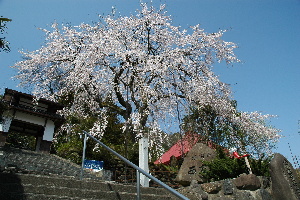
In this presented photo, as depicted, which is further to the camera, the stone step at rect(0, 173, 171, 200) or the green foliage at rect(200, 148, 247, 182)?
the green foliage at rect(200, 148, 247, 182)

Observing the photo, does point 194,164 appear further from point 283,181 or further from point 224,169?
point 283,181

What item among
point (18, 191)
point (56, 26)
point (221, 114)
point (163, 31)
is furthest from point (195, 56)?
point (18, 191)

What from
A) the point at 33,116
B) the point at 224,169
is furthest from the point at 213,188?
the point at 33,116

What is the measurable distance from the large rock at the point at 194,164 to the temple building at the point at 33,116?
1026 centimetres

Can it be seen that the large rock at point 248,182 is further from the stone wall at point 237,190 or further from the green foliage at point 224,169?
the green foliage at point 224,169

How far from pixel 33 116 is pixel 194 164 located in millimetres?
11438

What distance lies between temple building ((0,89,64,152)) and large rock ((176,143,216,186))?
10257 millimetres

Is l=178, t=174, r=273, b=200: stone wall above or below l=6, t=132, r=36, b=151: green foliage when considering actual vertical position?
below

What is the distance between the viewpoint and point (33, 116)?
564 inches

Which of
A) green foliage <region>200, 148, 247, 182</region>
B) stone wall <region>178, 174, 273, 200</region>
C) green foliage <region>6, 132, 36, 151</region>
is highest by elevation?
green foliage <region>6, 132, 36, 151</region>

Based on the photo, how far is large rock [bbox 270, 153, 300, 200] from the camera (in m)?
4.66

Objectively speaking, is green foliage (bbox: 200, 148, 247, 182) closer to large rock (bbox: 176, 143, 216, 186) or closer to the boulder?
large rock (bbox: 176, 143, 216, 186)

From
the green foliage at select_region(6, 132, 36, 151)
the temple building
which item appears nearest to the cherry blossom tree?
the temple building

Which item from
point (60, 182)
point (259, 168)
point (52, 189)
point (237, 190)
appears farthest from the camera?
point (259, 168)
